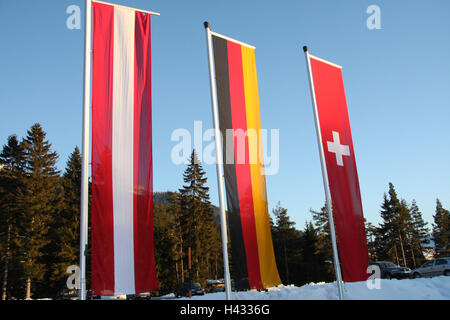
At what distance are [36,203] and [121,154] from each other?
32.1 meters

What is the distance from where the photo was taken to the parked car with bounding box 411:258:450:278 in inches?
874

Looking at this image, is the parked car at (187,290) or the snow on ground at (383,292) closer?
the snow on ground at (383,292)

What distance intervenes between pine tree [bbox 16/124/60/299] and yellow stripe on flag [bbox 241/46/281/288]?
1272 inches

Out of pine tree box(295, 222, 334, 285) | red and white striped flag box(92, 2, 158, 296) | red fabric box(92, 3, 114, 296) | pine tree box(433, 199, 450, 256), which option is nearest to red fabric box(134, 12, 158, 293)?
red and white striped flag box(92, 2, 158, 296)

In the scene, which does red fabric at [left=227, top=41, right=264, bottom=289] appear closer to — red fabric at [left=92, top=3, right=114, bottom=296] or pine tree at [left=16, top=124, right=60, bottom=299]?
red fabric at [left=92, top=3, right=114, bottom=296]

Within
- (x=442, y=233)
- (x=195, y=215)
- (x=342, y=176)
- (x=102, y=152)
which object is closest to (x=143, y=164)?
(x=102, y=152)

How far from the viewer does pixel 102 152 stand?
9.27m

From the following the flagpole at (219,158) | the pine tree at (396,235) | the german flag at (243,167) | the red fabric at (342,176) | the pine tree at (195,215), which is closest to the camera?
the flagpole at (219,158)

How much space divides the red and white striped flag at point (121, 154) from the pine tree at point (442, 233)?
68.1 metres

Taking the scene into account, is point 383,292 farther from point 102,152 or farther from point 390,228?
point 390,228

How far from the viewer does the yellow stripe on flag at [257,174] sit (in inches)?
414

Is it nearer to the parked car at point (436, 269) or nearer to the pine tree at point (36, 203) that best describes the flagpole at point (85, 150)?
the parked car at point (436, 269)

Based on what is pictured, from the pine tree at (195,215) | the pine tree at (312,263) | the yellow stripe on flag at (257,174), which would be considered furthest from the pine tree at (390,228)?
the yellow stripe on flag at (257,174)
